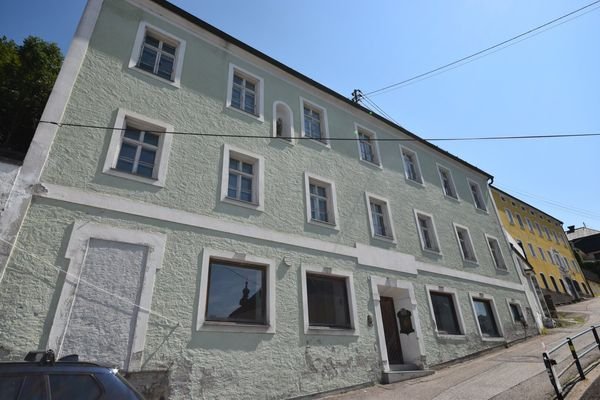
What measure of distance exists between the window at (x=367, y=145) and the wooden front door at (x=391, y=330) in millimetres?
6074

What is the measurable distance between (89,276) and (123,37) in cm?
712

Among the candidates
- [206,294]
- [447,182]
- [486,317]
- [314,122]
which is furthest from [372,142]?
[206,294]

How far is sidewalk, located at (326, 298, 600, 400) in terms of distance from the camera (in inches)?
279

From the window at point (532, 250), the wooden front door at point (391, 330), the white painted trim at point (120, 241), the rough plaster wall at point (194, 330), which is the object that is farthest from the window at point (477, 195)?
the window at point (532, 250)

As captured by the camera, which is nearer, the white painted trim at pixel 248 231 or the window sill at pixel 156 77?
the white painted trim at pixel 248 231

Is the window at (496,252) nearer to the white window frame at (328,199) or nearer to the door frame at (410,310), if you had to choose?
the door frame at (410,310)

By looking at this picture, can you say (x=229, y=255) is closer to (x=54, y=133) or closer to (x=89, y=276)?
(x=89, y=276)

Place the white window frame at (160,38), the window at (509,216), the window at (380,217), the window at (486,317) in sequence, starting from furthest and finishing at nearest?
the window at (509,216), the window at (486,317), the window at (380,217), the white window frame at (160,38)

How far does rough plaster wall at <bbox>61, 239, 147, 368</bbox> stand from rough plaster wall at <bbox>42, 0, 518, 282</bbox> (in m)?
1.49

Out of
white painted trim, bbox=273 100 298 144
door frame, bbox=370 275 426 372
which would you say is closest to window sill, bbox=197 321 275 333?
door frame, bbox=370 275 426 372

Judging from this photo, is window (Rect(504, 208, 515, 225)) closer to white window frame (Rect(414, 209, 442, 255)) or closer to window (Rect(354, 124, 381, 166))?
white window frame (Rect(414, 209, 442, 255))

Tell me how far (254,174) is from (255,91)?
152 inches

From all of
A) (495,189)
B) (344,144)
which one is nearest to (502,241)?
(344,144)

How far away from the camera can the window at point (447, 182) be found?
58.1ft
